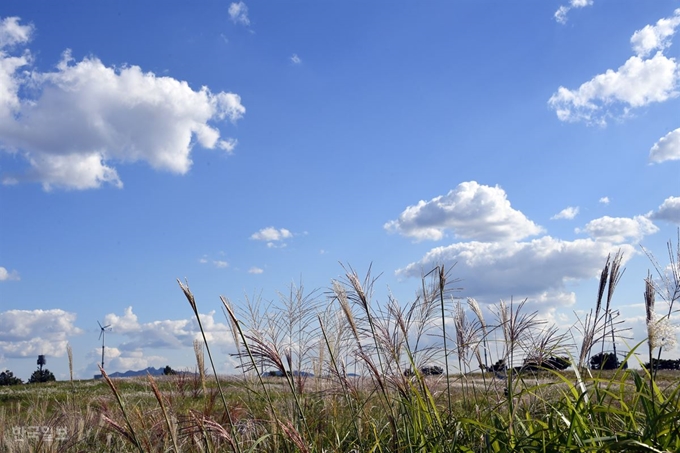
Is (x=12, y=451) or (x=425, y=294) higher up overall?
(x=425, y=294)

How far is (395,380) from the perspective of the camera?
3.33 metres

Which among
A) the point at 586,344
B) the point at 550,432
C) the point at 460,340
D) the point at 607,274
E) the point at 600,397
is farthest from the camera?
the point at 460,340

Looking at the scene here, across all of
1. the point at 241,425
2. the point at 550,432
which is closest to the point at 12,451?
the point at 241,425

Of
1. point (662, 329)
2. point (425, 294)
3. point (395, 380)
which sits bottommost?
point (395, 380)

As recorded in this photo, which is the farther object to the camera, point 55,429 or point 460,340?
point 55,429

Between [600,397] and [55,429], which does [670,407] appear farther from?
[55,429]

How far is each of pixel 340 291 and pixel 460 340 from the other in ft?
4.24

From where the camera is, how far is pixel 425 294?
12.9ft

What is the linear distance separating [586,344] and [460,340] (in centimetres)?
83

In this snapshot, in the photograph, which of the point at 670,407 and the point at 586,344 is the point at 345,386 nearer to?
the point at 586,344

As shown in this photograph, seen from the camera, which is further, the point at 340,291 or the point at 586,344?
the point at 586,344

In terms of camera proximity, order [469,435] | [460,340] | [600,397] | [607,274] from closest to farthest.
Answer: [600,397] → [469,435] → [607,274] → [460,340]

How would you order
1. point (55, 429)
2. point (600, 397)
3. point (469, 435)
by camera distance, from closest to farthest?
1. point (600, 397)
2. point (469, 435)
3. point (55, 429)

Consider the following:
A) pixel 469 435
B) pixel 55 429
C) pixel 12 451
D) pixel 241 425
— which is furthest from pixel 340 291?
pixel 55 429
